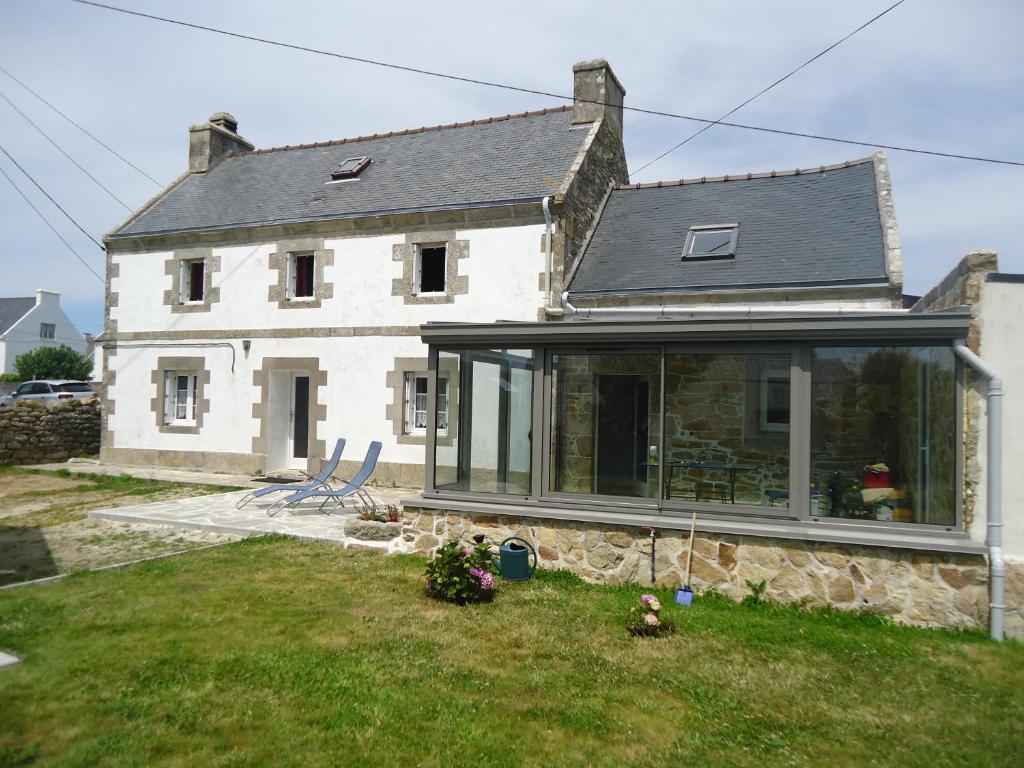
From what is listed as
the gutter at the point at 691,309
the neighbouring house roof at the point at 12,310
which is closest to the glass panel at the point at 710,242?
the gutter at the point at 691,309

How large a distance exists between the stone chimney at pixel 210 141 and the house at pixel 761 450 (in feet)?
43.2

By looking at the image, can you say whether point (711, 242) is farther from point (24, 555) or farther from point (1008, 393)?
point (24, 555)

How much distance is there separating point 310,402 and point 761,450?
29.9ft

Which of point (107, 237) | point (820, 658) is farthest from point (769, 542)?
point (107, 237)

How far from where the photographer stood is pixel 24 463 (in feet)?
49.4

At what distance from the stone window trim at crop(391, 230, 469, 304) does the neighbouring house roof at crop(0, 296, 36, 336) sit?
37.4 m

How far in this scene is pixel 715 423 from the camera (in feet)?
21.2

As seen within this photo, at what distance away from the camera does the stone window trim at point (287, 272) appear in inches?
514

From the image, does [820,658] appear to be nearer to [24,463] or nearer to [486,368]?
[486,368]

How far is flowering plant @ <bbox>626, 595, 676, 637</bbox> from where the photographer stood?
16.3 feet

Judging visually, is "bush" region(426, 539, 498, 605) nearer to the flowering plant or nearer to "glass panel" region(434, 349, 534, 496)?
"glass panel" region(434, 349, 534, 496)

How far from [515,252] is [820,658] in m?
8.26

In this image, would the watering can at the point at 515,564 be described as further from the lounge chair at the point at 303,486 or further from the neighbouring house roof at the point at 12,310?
the neighbouring house roof at the point at 12,310

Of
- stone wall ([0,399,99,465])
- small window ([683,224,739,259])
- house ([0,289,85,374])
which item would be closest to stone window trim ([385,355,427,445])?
small window ([683,224,739,259])
